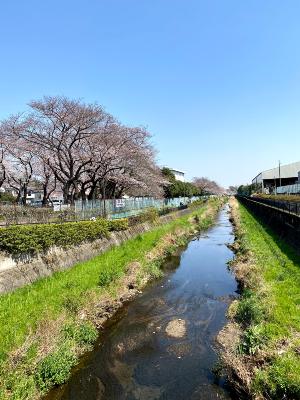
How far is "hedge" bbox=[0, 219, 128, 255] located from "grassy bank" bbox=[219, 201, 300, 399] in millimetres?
7564

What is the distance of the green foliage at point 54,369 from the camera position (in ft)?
25.4

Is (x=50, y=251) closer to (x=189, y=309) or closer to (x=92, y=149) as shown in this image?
(x=189, y=309)

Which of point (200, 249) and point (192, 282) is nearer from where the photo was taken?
point (192, 282)

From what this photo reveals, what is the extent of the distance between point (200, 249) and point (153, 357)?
691 inches

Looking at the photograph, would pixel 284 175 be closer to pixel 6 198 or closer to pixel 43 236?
pixel 6 198

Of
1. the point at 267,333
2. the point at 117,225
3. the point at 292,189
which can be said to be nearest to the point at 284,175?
the point at 292,189

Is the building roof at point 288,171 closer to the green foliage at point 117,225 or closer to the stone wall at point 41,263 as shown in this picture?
the green foliage at point 117,225

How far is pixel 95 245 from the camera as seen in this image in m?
19.3

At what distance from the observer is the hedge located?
41.5 ft

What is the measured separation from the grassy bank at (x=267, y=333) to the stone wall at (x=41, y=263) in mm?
6991

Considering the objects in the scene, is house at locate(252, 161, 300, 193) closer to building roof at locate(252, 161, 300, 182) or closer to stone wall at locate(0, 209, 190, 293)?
building roof at locate(252, 161, 300, 182)

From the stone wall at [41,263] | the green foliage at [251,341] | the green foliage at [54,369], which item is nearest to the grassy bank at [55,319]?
the green foliage at [54,369]

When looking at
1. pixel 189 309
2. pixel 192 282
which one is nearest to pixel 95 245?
pixel 192 282

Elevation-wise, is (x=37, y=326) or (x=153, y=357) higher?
(x=37, y=326)
